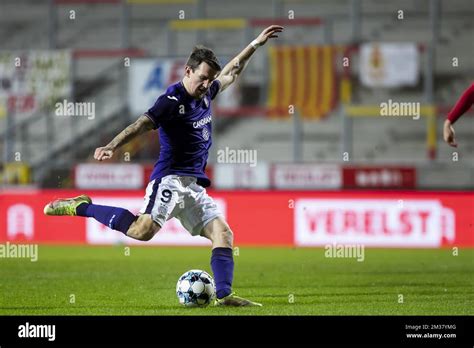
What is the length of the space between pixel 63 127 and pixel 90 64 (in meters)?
2.02

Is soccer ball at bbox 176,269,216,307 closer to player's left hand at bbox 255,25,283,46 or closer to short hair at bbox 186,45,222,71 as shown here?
short hair at bbox 186,45,222,71

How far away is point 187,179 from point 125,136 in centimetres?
106

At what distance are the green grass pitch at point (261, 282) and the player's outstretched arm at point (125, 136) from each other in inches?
61.8

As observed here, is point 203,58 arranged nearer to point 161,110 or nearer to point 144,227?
point 161,110

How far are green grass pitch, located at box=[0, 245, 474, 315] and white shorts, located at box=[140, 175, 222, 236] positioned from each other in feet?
2.78

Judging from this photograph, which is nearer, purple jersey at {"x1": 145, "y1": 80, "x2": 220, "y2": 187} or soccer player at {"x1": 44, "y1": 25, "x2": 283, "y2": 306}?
soccer player at {"x1": 44, "y1": 25, "x2": 283, "y2": 306}

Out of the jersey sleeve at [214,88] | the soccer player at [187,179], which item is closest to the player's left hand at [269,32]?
the jersey sleeve at [214,88]

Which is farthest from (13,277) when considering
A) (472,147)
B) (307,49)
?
(472,147)

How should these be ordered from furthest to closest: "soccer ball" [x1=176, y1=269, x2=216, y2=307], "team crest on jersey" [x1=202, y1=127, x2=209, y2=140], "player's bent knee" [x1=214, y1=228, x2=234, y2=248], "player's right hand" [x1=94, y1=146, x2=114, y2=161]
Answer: "team crest on jersey" [x1=202, y1=127, x2=209, y2=140]
"player's bent knee" [x1=214, y1=228, x2=234, y2=248]
"soccer ball" [x1=176, y1=269, x2=216, y2=307]
"player's right hand" [x1=94, y1=146, x2=114, y2=161]

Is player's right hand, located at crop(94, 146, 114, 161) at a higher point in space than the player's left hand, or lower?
lower

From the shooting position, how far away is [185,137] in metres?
10.8

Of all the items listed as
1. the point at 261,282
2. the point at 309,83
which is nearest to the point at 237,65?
the point at 261,282

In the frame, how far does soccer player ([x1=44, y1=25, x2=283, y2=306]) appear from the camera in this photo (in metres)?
10.5

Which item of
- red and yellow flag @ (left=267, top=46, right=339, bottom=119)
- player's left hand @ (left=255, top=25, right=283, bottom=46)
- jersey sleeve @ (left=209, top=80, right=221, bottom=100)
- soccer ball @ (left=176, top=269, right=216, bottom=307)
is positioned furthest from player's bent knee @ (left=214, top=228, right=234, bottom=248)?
red and yellow flag @ (left=267, top=46, right=339, bottom=119)
